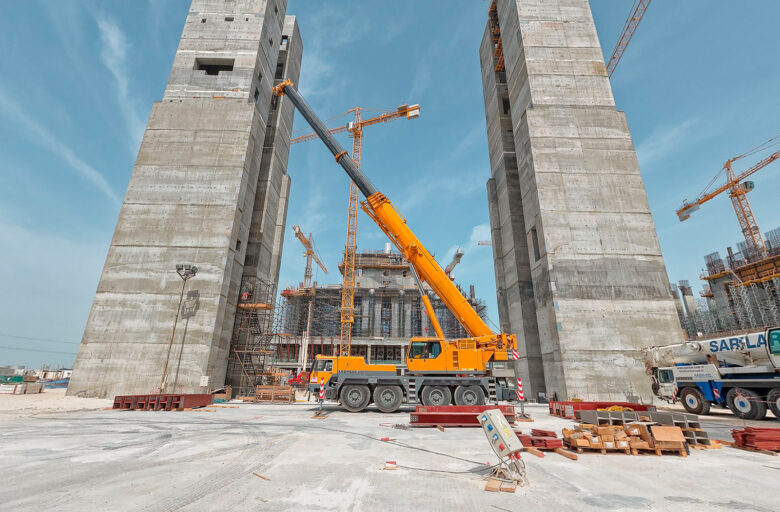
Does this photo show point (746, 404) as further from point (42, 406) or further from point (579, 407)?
point (42, 406)

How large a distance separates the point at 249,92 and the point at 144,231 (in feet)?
46.1

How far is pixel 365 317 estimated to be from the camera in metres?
53.5

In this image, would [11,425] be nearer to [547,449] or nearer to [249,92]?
[547,449]

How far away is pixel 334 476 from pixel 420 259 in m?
12.3

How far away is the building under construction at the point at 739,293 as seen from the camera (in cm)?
4038

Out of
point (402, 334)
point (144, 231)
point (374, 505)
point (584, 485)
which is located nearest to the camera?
point (374, 505)

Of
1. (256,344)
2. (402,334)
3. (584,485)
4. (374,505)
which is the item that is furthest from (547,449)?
(402,334)

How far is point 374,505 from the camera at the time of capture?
4098 mm

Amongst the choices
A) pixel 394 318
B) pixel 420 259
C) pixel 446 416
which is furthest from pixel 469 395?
pixel 394 318

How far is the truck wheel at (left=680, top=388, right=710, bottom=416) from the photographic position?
47.4 feet

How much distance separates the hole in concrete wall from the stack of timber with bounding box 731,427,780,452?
3696 centimetres

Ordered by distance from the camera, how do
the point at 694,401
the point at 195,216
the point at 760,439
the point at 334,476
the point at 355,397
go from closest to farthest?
the point at 334,476 → the point at 760,439 → the point at 355,397 → the point at 694,401 → the point at 195,216

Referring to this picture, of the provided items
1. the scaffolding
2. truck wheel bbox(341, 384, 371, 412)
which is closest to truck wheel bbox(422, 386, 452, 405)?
truck wheel bbox(341, 384, 371, 412)

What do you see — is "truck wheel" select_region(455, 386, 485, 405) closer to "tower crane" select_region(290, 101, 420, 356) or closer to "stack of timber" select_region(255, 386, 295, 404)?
"stack of timber" select_region(255, 386, 295, 404)
